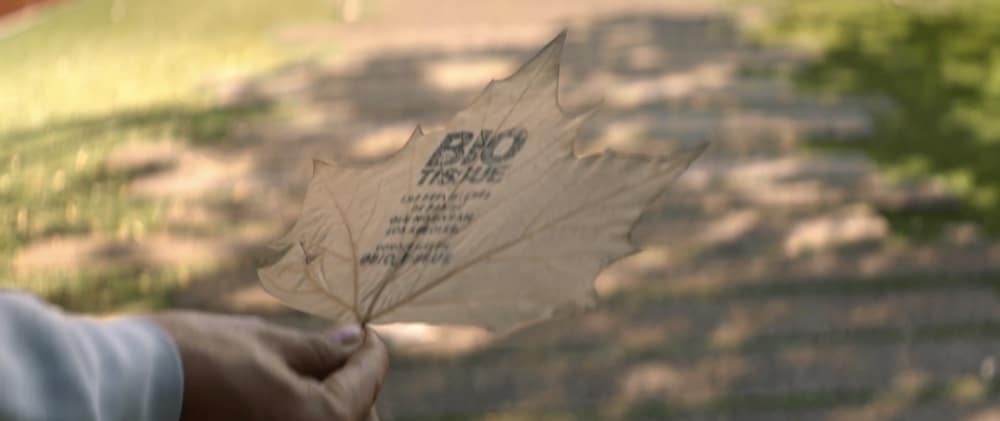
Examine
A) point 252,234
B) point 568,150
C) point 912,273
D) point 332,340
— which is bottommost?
point 912,273

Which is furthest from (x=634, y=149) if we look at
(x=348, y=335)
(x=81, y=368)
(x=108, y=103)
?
(x=81, y=368)

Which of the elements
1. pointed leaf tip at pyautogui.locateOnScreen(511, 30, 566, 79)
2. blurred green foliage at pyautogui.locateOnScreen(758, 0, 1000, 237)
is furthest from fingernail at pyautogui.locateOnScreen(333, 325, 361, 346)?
blurred green foliage at pyautogui.locateOnScreen(758, 0, 1000, 237)

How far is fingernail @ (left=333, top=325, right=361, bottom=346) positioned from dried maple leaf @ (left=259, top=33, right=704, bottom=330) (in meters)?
0.01

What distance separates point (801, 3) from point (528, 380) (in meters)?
4.23

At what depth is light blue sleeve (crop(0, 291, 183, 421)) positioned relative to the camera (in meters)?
0.72

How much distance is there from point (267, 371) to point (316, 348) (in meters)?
0.06

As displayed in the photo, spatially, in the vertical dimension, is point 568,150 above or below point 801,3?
above

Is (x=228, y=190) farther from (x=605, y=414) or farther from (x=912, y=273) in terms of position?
(x=912, y=273)

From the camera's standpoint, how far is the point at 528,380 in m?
3.46

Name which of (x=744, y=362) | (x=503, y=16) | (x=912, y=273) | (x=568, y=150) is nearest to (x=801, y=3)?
(x=503, y=16)

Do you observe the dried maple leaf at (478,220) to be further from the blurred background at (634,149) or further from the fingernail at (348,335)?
the blurred background at (634,149)

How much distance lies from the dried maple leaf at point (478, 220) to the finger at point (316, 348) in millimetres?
20

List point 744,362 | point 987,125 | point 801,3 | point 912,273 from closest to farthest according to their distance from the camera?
point 744,362, point 912,273, point 987,125, point 801,3

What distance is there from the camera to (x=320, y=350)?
878 mm
